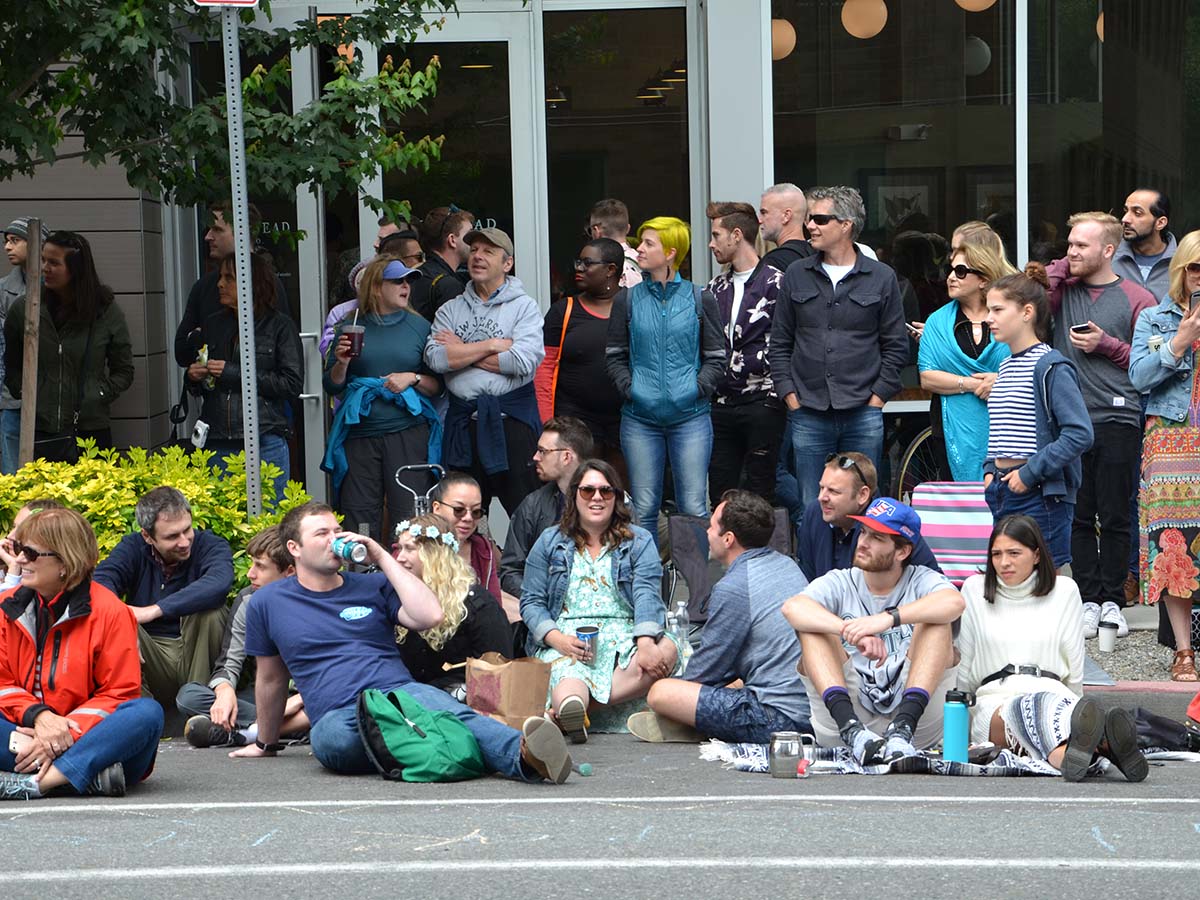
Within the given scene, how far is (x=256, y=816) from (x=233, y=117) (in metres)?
3.60

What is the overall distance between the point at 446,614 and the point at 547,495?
1504 millimetres

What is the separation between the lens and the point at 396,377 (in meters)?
11.0

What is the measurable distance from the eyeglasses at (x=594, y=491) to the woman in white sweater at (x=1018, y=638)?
180cm

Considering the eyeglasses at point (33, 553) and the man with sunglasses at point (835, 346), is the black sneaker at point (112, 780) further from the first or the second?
the man with sunglasses at point (835, 346)

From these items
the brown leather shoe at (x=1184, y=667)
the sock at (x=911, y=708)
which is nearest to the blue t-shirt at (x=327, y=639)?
the sock at (x=911, y=708)

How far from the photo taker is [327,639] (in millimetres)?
8039

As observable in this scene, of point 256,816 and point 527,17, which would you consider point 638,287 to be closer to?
point 527,17

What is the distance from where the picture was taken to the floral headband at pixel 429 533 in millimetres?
8805

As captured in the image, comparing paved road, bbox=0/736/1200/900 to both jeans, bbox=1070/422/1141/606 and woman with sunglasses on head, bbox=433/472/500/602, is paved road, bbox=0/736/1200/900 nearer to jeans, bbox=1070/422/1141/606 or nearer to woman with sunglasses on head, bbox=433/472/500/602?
woman with sunglasses on head, bbox=433/472/500/602

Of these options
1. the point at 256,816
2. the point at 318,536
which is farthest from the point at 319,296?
the point at 256,816

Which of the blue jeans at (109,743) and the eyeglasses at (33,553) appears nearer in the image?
the blue jeans at (109,743)

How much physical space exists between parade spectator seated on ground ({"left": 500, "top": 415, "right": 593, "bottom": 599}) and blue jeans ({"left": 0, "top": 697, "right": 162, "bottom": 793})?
2728 mm

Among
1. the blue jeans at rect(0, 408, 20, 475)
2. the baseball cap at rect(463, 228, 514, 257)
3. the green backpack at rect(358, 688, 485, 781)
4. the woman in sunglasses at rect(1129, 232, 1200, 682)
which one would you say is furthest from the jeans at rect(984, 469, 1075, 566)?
the blue jeans at rect(0, 408, 20, 475)

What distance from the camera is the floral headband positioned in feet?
28.9
